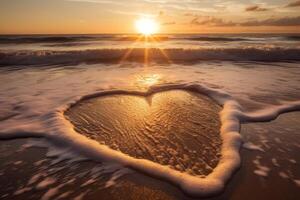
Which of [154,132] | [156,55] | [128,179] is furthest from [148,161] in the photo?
[156,55]

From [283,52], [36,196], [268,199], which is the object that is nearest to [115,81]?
[36,196]

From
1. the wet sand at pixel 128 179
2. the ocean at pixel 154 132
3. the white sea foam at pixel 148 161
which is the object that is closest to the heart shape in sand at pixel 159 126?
the ocean at pixel 154 132

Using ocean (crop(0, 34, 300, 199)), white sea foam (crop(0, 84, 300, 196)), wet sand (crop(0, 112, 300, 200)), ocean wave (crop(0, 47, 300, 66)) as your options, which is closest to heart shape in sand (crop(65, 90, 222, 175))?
ocean (crop(0, 34, 300, 199))

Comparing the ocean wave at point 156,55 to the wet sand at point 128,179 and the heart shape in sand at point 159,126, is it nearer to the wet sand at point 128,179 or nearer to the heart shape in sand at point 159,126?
the heart shape in sand at point 159,126

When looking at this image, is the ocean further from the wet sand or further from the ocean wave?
the ocean wave

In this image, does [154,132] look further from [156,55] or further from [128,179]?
[156,55]
